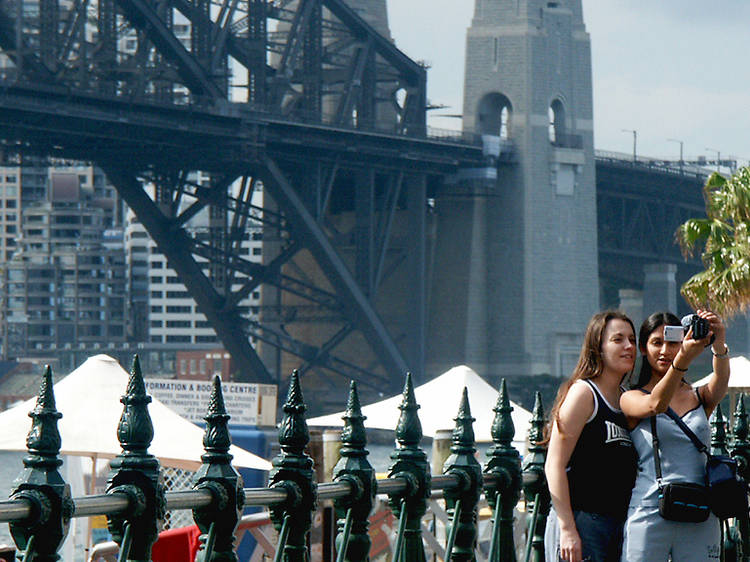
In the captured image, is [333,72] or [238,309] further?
[333,72]

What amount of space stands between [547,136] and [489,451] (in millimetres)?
57851

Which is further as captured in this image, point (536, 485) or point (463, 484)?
point (536, 485)

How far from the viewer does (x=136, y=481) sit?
3436 mm

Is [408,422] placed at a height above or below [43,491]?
above

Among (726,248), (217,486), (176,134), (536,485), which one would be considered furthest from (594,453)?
(176,134)

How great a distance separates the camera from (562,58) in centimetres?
6384

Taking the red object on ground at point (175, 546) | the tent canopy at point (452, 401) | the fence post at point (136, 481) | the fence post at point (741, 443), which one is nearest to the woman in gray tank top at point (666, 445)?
the fence post at point (136, 481)

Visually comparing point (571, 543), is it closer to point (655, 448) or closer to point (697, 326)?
point (655, 448)

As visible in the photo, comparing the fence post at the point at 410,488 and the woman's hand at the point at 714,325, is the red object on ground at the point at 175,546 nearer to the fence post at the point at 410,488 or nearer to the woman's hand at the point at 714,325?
the fence post at the point at 410,488

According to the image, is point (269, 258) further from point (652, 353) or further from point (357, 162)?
point (652, 353)

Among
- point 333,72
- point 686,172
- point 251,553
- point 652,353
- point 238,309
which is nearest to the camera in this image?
point 652,353

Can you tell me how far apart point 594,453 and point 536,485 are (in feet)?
2.63

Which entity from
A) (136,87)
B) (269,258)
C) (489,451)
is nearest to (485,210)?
(269,258)

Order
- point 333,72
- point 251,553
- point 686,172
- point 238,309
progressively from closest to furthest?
point 251,553
point 238,309
point 333,72
point 686,172
